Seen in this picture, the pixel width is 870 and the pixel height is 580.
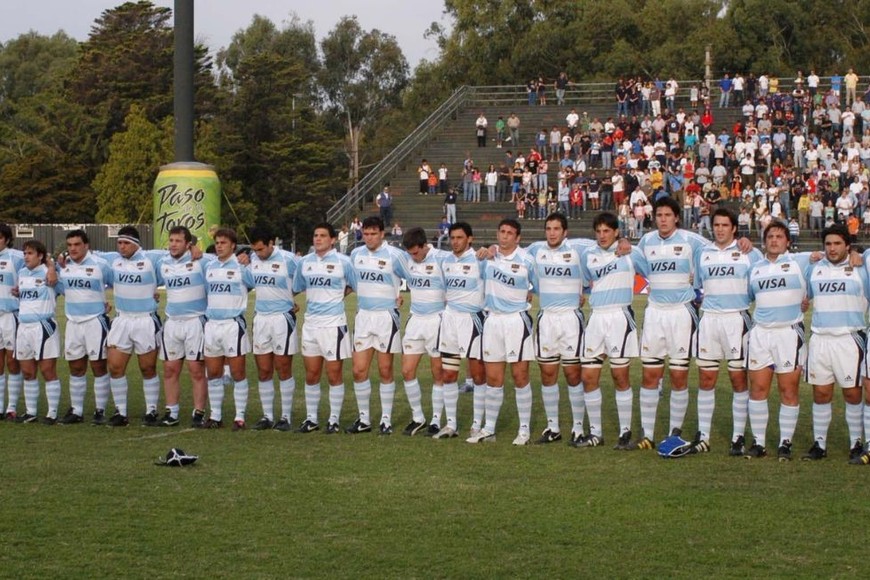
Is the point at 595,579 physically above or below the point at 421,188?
below

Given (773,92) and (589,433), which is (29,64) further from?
(589,433)

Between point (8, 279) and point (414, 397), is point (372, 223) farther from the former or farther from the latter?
point (8, 279)

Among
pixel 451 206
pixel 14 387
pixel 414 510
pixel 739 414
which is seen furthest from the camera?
pixel 451 206

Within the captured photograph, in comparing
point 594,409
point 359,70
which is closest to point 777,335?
point 594,409

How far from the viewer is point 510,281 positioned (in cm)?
1245

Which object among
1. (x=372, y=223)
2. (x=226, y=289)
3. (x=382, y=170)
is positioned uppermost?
(x=382, y=170)

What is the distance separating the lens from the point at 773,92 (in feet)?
157

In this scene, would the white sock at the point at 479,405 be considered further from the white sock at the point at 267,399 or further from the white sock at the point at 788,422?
the white sock at the point at 788,422

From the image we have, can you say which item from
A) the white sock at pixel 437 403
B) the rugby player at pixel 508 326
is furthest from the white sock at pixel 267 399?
the rugby player at pixel 508 326

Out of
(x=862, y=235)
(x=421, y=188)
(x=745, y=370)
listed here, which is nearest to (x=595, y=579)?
(x=745, y=370)

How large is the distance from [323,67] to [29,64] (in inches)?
1003

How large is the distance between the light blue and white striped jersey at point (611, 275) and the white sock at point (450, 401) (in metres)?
1.76

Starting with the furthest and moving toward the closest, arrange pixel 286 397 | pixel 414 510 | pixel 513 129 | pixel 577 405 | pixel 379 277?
pixel 513 129 < pixel 286 397 < pixel 379 277 < pixel 577 405 < pixel 414 510

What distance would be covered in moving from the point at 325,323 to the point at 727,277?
4.21 meters
